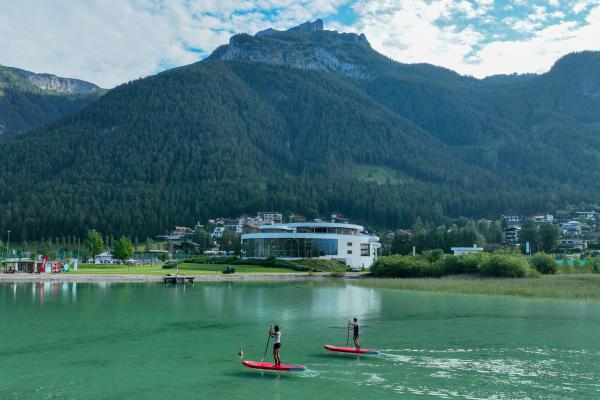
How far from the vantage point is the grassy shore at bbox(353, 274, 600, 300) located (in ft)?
241

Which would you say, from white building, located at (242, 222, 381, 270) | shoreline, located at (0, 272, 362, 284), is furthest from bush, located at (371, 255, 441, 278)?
white building, located at (242, 222, 381, 270)

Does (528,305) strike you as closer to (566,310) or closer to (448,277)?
(566,310)

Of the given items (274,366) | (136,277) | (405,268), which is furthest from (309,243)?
(274,366)

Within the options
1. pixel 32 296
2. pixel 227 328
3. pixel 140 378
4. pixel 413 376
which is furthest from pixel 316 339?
pixel 32 296

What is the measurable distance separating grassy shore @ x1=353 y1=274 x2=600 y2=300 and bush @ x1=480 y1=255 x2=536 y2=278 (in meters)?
2.62

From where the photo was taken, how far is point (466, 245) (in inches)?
6924

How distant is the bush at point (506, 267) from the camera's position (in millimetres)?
94125

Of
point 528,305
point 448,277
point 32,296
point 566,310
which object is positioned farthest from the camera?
point 448,277

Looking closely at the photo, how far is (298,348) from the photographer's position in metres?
39.4

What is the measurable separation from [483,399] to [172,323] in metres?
29.4

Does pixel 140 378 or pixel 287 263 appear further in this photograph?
pixel 287 263

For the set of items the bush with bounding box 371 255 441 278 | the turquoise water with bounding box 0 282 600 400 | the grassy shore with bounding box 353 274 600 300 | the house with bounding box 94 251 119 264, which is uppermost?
the house with bounding box 94 251 119 264

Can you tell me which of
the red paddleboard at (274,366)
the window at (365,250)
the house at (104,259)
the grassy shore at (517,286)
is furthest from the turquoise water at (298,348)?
the house at (104,259)

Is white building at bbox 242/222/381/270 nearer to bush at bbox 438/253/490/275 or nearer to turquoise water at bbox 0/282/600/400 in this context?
bush at bbox 438/253/490/275
